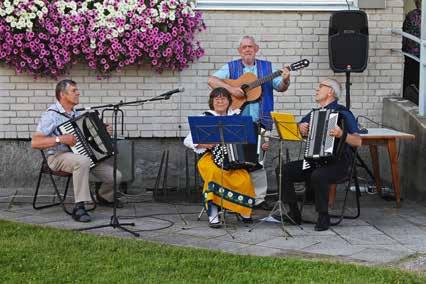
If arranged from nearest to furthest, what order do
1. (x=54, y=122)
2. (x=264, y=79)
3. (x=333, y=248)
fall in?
(x=333, y=248)
(x=54, y=122)
(x=264, y=79)

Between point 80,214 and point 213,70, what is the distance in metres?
2.56

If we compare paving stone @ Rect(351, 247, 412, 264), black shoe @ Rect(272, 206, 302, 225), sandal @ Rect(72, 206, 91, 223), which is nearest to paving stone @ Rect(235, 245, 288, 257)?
paving stone @ Rect(351, 247, 412, 264)

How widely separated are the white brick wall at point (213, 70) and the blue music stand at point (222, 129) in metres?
2.16

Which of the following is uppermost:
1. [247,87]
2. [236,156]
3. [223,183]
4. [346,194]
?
[247,87]

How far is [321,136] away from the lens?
6.71 m

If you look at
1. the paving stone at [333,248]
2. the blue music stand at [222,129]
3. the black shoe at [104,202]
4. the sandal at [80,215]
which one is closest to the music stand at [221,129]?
the blue music stand at [222,129]

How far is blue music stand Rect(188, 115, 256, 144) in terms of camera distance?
6465 millimetres

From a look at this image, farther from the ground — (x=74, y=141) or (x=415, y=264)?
(x=74, y=141)

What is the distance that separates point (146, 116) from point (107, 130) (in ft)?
4.78

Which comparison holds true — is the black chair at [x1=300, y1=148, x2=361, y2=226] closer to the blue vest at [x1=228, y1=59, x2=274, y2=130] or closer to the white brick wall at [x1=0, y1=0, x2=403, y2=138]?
the blue vest at [x1=228, y1=59, x2=274, y2=130]

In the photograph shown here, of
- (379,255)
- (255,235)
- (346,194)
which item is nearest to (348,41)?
(346,194)

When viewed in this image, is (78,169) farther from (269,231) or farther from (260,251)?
(260,251)

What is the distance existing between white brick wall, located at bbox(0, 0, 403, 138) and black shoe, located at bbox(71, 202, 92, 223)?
5.85 ft

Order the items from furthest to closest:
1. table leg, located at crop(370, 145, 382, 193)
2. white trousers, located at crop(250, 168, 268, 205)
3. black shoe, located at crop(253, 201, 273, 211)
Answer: table leg, located at crop(370, 145, 382, 193) < black shoe, located at crop(253, 201, 273, 211) < white trousers, located at crop(250, 168, 268, 205)
